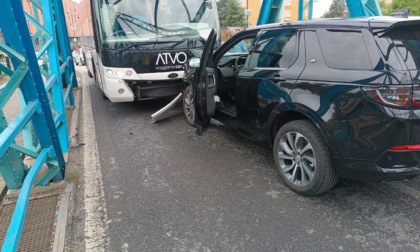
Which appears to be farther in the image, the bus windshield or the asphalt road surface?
the bus windshield

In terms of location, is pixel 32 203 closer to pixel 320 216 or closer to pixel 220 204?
pixel 220 204

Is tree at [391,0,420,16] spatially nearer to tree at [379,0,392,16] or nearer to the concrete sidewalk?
tree at [379,0,392,16]

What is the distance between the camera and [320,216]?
9.41 feet

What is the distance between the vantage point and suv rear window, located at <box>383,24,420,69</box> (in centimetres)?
245

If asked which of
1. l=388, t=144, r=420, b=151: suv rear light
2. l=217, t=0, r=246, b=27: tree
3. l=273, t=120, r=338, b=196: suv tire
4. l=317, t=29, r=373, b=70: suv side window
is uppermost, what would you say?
l=317, t=29, r=373, b=70: suv side window

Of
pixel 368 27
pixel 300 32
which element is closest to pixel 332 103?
pixel 368 27

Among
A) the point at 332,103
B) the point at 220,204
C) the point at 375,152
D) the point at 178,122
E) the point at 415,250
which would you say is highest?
the point at 332,103

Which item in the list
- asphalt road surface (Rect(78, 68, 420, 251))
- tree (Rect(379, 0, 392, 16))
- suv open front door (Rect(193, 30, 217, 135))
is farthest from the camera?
tree (Rect(379, 0, 392, 16))

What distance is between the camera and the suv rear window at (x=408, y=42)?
245 cm

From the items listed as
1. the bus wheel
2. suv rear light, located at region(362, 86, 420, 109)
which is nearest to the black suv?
suv rear light, located at region(362, 86, 420, 109)

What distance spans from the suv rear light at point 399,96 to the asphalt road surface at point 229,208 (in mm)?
1085

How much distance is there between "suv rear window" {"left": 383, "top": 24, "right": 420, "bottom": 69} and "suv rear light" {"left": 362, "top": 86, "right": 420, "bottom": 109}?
0.21 m

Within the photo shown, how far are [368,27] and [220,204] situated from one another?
81.9 inches

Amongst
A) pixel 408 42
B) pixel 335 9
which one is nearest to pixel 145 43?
pixel 408 42
